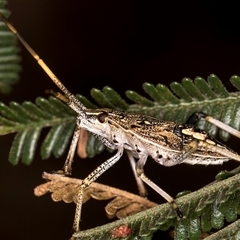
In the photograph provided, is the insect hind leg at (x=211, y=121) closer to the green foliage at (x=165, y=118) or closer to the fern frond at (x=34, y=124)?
the green foliage at (x=165, y=118)

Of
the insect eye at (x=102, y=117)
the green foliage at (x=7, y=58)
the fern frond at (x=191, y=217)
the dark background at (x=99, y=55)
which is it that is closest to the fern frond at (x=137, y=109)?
the insect eye at (x=102, y=117)

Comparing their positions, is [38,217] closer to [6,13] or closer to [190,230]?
[6,13]

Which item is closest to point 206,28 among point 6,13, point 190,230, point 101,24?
point 101,24

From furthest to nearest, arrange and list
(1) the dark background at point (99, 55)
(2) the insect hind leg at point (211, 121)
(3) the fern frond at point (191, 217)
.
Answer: (1) the dark background at point (99, 55)
(2) the insect hind leg at point (211, 121)
(3) the fern frond at point (191, 217)

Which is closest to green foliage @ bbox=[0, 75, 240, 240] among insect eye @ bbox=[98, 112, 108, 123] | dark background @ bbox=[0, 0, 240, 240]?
insect eye @ bbox=[98, 112, 108, 123]

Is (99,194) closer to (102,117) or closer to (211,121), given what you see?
(102,117)

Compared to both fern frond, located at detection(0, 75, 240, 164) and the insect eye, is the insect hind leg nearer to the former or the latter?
fern frond, located at detection(0, 75, 240, 164)
